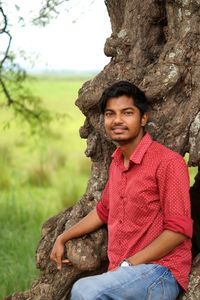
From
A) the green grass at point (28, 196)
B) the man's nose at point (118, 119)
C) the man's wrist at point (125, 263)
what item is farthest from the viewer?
the green grass at point (28, 196)

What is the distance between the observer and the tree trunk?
16.9 ft

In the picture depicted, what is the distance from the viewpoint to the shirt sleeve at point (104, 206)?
5133 mm

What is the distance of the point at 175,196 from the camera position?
176 inches

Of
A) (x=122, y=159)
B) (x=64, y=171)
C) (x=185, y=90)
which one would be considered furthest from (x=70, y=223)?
(x=64, y=171)

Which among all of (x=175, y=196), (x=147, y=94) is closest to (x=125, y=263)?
(x=175, y=196)

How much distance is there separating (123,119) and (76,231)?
0.92 m

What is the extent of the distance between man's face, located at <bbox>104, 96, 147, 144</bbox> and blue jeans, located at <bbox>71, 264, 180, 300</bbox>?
0.77 meters

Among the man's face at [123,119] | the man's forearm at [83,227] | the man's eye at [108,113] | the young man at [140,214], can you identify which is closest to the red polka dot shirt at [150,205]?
the young man at [140,214]

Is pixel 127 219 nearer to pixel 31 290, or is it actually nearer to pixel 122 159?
pixel 122 159

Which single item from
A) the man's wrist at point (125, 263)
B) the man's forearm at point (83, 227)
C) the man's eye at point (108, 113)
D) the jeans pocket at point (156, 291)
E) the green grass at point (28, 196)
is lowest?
the green grass at point (28, 196)

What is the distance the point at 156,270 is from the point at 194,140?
96 cm

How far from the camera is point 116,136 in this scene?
15.5 ft

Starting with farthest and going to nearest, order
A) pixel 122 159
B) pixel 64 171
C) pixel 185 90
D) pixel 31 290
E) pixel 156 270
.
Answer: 1. pixel 64 171
2. pixel 31 290
3. pixel 185 90
4. pixel 122 159
5. pixel 156 270

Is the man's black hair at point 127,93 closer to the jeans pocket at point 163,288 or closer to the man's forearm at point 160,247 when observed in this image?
the man's forearm at point 160,247
